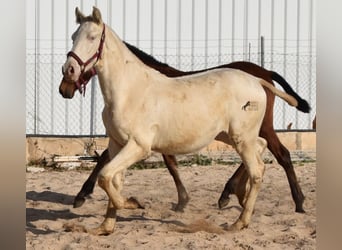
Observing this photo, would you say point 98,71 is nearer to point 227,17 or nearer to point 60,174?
point 60,174

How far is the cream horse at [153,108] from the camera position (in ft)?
13.6

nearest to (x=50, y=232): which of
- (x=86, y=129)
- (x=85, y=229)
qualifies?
(x=85, y=229)

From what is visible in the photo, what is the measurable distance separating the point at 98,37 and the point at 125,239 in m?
1.34

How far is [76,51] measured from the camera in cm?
411

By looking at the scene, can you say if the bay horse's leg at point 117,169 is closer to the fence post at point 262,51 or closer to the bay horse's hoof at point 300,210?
the bay horse's hoof at point 300,210

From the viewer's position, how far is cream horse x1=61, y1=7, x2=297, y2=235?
13.6ft

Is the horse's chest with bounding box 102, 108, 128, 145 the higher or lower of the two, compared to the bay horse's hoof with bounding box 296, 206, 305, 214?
higher

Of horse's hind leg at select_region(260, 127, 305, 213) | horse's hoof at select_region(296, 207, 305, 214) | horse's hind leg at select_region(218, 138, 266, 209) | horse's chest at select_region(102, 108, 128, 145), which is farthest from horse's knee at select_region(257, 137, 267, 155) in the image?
horse's chest at select_region(102, 108, 128, 145)

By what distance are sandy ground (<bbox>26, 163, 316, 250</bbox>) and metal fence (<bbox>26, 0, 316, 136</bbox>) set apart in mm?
1357

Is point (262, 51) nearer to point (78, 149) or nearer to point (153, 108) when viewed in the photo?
point (78, 149)

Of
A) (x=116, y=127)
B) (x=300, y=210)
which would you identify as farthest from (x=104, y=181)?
(x=300, y=210)

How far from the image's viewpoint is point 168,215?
218 inches

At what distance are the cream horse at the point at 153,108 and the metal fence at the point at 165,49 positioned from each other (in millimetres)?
4574

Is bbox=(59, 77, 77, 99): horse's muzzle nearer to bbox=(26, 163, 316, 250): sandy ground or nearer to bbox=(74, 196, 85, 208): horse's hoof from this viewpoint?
bbox=(26, 163, 316, 250): sandy ground
